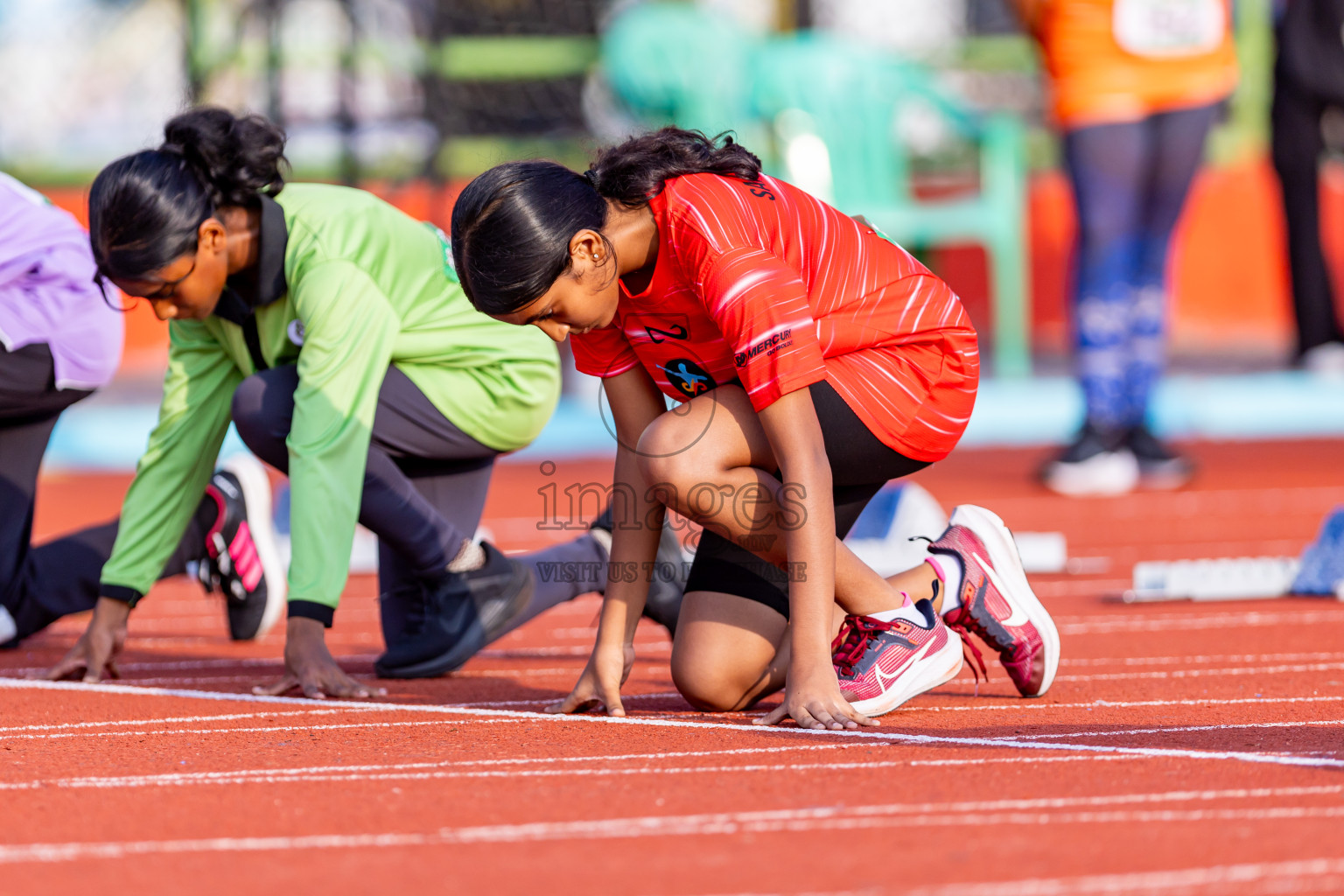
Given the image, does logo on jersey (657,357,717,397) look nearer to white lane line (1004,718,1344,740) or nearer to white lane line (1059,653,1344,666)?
white lane line (1004,718,1344,740)

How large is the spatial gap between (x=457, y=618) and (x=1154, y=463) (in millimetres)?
4056

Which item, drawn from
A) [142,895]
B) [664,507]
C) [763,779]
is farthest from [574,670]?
[142,895]

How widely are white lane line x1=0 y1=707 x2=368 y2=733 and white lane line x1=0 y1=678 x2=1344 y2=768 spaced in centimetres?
10

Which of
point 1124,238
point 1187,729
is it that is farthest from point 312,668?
point 1124,238

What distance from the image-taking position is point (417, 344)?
145 inches

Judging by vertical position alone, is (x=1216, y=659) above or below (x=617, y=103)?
below

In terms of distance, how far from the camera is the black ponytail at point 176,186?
3.23 meters

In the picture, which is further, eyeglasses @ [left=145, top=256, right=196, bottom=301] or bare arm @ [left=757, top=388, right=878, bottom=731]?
eyeglasses @ [left=145, top=256, right=196, bottom=301]

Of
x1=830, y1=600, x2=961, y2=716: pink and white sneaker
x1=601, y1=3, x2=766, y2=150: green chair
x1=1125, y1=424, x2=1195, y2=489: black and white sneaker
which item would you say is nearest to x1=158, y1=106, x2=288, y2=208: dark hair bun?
x1=830, y1=600, x2=961, y2=716: pink and white sneaker

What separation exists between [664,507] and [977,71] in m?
9.12

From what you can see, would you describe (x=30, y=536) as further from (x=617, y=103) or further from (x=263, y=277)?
(x=617, y=103)

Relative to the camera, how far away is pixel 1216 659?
3629mm

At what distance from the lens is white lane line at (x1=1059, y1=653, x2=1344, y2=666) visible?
3.56m

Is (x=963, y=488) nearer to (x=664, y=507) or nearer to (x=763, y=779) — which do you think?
(x=664, y=507)
